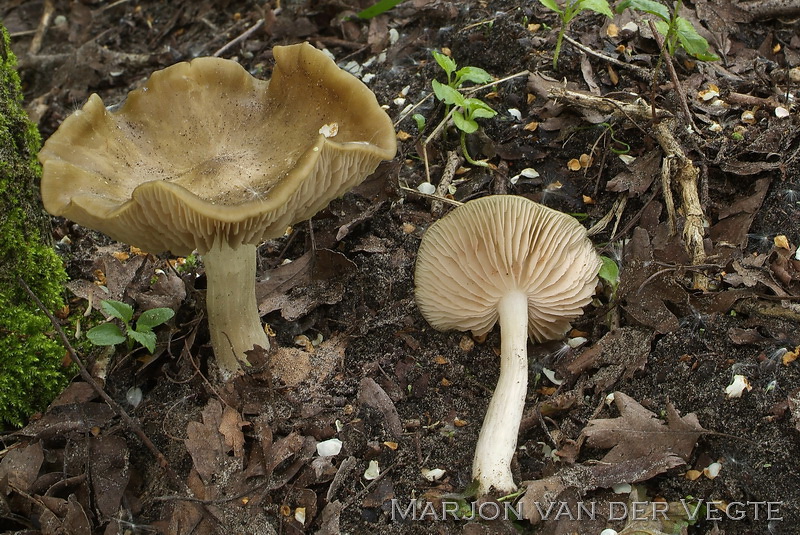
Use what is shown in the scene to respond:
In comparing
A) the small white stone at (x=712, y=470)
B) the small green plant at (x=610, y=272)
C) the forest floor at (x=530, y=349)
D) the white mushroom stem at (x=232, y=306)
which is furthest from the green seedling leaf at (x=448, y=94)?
the small white stone at (x=712, y=470)

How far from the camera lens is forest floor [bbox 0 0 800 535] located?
2.92 meters

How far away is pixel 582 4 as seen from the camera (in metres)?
3.92

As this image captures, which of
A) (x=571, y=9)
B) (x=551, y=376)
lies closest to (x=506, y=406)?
(x=551, y=376)

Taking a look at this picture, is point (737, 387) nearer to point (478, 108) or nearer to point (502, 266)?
point (502, 266)

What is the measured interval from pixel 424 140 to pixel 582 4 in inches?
50.2

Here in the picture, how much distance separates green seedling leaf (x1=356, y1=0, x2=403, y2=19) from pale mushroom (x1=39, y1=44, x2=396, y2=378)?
2345 mm

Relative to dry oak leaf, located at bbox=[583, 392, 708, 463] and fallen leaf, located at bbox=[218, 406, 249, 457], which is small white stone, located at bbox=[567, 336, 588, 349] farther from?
fallen leaf, located at bbox=[218, 406, 249, 457]

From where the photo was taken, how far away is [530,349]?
145 inches

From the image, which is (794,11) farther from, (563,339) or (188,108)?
(188,108)

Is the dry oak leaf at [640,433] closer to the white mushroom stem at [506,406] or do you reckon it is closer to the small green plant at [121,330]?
the white mushroom stem at [506,406]

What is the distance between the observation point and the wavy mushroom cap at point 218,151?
269 cm

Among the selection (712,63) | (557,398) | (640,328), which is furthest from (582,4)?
(557,398)

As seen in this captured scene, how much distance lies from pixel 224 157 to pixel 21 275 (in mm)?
1229

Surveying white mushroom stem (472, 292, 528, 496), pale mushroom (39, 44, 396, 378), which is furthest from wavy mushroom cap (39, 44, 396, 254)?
white mushroom stem (472, 292, 528, 496)
